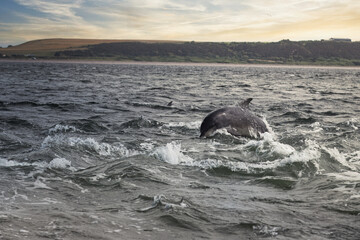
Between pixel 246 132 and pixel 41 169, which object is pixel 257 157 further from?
pixel 41 169

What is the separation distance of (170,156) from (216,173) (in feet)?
5.64

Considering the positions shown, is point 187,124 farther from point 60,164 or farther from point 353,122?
point 60,164

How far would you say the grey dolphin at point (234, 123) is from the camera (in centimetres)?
1330

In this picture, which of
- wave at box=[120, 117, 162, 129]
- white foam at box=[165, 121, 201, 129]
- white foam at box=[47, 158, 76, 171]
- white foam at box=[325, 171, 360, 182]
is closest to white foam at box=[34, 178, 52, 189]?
white foam at box=[47, 158, 76, 171]

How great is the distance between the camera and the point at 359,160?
10.6m

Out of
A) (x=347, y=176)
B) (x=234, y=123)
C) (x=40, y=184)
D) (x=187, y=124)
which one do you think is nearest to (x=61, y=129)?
(x=187, y=124)

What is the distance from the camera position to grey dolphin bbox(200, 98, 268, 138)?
13.3 metres

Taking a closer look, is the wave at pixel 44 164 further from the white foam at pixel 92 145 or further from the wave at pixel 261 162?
the wave at pixel 261 162

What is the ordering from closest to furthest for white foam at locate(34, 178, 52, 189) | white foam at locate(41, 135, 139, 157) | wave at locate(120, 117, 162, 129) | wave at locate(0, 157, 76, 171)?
white foam at locate(34, 178, 52, 189), wave at locate(0, 157, 76, 171), white foam at locate(41, 135, 139, 157), wave at locate(120, 117, 162, 129)

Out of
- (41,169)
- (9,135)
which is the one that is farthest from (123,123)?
(41,169)

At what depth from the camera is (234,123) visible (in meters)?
13.4

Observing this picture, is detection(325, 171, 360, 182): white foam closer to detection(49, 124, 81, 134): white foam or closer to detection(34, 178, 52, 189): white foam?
detection(34, 178, 52, 189): white foam

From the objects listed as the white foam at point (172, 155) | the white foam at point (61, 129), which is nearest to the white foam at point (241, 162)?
the white foam at point (172, 155)

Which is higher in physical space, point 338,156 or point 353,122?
point 338,156
